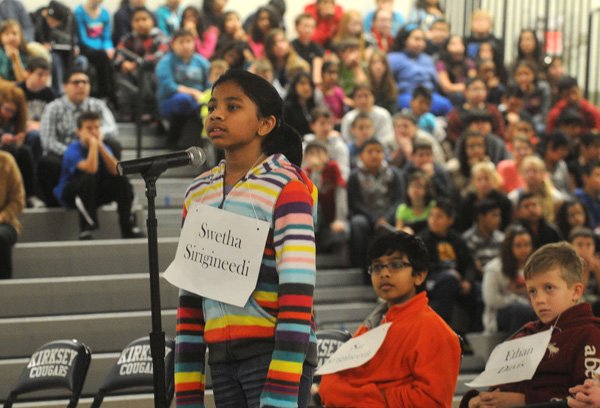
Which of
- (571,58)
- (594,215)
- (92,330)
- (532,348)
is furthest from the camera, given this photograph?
(571,58)

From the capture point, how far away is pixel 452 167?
960 centimetres

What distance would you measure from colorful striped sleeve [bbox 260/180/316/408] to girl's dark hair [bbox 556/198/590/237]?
6.05 m

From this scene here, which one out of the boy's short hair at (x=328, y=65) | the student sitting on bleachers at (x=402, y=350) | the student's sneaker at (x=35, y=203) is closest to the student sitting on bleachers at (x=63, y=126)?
the student's sneaker at (x=35, y=203)

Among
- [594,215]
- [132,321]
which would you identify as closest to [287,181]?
[132,321]

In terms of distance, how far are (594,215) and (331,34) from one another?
14.5ft

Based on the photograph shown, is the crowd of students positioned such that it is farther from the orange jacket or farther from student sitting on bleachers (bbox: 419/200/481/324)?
the orange jacket

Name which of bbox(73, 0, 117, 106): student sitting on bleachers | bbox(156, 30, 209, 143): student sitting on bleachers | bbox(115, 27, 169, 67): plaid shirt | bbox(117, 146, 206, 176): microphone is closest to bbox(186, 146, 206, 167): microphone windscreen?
bbox(117, 146, 206, 176): microphone

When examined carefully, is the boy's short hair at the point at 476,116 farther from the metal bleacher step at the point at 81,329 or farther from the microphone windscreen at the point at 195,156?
the microphone windscreen at the point at 195,156

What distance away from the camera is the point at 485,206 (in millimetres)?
8523

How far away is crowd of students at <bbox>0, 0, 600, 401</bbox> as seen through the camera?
320 inches

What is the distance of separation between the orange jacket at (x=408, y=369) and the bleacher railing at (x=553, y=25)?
29.5ft

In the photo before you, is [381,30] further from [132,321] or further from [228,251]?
[228,251]

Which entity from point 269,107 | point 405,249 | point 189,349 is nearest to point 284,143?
point 269,107

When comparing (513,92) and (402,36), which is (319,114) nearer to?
(513,92)
